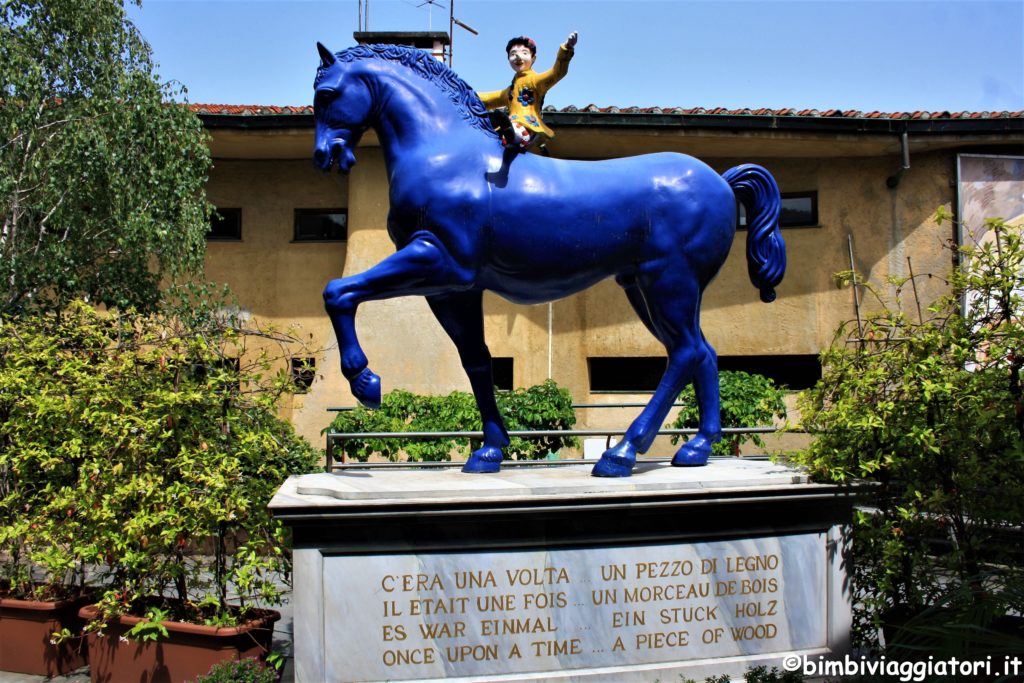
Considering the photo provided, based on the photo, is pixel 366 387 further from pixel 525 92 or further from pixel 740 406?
pixel 740 406

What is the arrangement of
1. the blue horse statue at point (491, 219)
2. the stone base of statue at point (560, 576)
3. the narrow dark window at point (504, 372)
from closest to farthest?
the stone base of statue at point (560, 576) → the blue horse statue at point (491, 219) → the narrow dark window at point (504, 372)

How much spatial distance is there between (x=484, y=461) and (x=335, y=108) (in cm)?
213

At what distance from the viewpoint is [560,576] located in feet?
14.4

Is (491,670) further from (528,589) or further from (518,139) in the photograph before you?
(518,139)

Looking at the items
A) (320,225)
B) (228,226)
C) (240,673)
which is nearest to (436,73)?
(240,673)

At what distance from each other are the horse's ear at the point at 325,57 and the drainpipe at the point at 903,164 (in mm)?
11187

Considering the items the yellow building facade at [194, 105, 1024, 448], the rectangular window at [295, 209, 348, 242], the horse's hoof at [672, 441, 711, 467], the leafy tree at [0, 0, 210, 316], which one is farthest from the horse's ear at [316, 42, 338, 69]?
the rectangular window at [295, 209, 348, 242]

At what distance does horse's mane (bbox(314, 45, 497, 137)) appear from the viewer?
497 cm

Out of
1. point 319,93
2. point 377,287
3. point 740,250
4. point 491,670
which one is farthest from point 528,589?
point 740,250

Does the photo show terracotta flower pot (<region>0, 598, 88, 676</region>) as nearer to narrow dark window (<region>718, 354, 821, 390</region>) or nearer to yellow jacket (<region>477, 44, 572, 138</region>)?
yellow jacket (<region>477, 44, 572, 138</region>)

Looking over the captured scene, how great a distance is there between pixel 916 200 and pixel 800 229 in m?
1.84

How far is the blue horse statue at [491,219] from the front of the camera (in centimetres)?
469

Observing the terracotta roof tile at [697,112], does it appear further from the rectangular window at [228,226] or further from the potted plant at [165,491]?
the potted plant at [165,491]

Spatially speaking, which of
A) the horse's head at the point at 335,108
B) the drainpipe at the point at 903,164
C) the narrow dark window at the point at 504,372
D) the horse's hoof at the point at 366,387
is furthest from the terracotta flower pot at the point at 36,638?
the drainpipe at the point at 903,164
